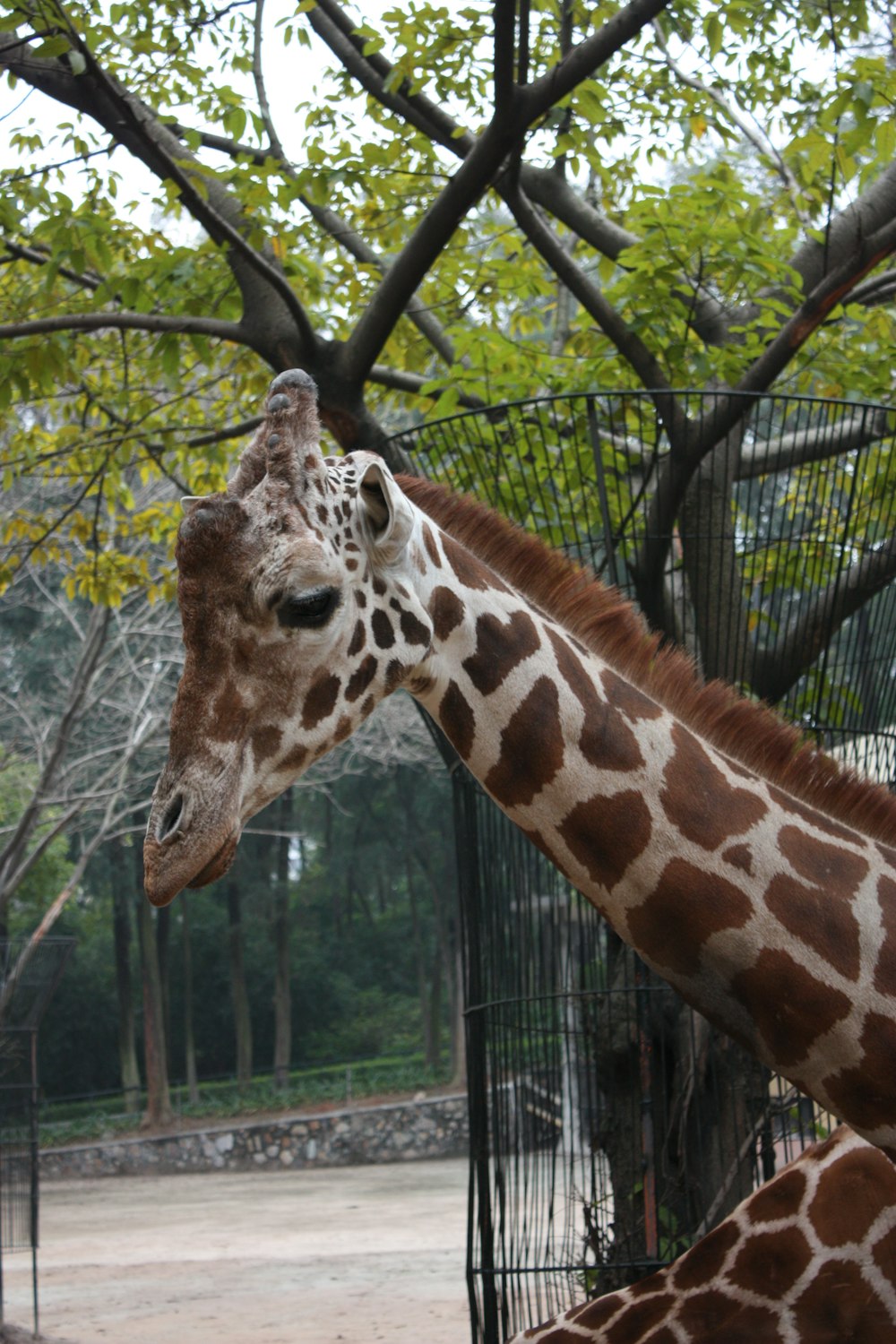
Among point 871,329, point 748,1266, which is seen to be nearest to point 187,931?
point 871,329

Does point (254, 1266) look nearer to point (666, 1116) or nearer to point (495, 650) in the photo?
point (666, 1116)

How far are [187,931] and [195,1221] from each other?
12215 mm

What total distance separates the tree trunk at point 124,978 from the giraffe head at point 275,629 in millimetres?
25481

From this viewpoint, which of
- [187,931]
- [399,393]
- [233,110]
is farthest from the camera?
[187,931]

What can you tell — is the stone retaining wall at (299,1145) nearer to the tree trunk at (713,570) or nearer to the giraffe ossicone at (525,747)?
the tree trunk at (713,570)

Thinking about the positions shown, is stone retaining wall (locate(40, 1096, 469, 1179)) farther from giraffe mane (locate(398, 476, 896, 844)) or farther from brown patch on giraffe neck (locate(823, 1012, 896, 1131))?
brown patch on giraffe neck (locate(823, 1012, 896, 1131))

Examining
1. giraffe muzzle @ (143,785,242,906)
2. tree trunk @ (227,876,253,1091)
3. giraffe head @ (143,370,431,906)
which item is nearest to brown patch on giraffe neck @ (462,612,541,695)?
giraffe head @ (143,370,431,906)

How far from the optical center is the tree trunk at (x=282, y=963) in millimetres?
27312

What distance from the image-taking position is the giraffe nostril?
223 centimetres

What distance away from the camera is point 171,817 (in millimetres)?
2256

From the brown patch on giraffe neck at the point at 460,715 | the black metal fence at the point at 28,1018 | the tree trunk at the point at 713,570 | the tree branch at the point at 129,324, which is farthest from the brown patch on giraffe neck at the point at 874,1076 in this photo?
the black metal fence at the point at 28,1018

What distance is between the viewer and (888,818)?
2.86 m

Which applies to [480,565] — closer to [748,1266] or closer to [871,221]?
[748,1266]

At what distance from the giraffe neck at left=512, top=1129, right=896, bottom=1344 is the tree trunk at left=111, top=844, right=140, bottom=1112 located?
24613 mm
